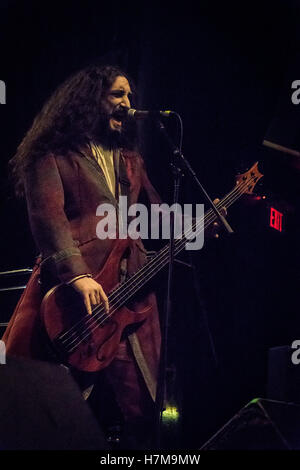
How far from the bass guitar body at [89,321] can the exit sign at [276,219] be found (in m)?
0.94

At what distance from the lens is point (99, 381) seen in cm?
229

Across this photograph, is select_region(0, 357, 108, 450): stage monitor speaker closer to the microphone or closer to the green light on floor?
the green light on floor

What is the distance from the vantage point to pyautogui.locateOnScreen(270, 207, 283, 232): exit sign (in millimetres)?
2648

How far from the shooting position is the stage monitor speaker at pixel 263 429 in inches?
56.7

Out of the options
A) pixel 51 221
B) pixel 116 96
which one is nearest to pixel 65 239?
pixel 51 221

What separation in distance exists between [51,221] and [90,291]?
419mm

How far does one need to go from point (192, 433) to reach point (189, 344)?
491 millimetres

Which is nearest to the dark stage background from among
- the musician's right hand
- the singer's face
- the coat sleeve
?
the singer's face

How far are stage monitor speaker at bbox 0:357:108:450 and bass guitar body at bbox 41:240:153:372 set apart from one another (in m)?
0.46

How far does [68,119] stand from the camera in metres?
2.63

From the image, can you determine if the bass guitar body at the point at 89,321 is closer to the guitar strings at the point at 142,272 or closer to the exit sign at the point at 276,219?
the guitar strings at the point at 142,272

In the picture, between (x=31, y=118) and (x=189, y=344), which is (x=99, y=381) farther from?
(x=31, y=118)

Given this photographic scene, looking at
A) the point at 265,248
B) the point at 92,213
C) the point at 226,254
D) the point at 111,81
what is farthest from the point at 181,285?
the point at 111,81

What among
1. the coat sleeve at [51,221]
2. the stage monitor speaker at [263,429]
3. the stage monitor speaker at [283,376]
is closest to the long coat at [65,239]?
the coat sleeve at [51,221]
